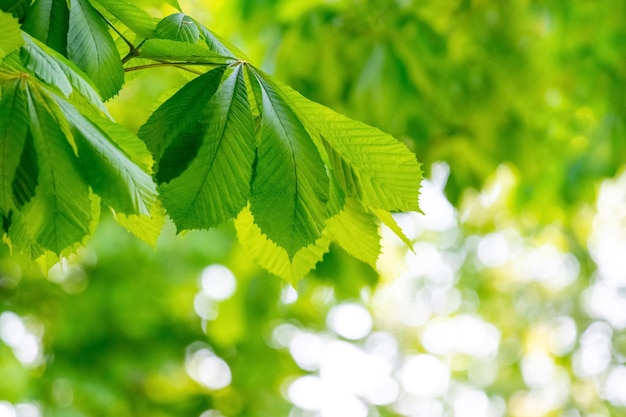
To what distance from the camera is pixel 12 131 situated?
54 cm

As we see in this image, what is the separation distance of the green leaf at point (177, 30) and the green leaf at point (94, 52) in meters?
0.04

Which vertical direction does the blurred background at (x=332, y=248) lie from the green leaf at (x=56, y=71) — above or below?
above

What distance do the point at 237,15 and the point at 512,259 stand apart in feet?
16.1

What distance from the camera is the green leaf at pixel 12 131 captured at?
0.54 meters

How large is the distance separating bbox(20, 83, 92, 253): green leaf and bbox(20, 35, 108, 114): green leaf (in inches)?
0.8

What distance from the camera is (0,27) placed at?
1.71 ft

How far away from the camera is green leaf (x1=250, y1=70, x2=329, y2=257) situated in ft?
2.01

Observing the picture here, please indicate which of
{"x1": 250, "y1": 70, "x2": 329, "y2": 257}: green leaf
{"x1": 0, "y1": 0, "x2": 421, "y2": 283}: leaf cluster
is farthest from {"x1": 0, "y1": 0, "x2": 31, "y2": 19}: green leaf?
{"x1": 250, "y1": 70, "x2": 329, "y2": 257}: green leaf

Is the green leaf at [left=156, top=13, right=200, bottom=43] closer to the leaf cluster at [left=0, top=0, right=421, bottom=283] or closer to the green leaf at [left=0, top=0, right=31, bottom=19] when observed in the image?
the leaf cluster at [left=0, top=0, right=421, bottom=283]

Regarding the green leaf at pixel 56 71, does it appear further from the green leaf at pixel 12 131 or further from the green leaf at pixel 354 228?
the green leaf at pixel 354 228

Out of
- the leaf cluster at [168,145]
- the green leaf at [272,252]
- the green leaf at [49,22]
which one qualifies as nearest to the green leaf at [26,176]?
the leaf cluster at [168,145]

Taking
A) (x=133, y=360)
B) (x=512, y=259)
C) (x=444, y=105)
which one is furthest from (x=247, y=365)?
(x=512, y=259)

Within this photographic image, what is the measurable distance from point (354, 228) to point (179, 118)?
20cm

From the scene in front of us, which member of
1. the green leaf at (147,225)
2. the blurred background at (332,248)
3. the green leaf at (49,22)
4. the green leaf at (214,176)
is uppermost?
the blurred background at (332,248)
